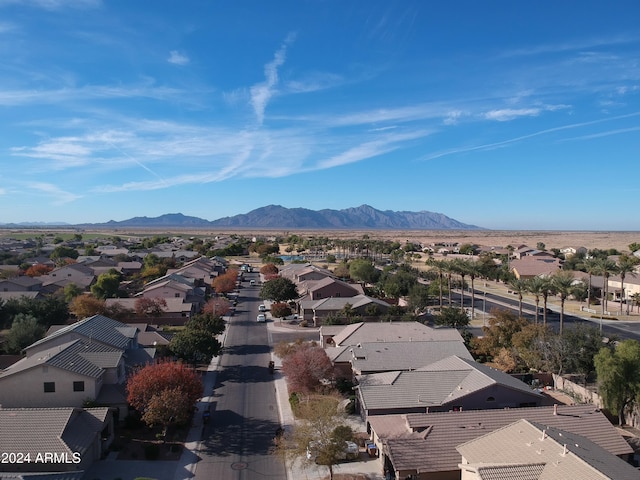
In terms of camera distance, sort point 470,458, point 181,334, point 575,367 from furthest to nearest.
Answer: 1. point 181,334
2. point 575,367
3. point 470,458

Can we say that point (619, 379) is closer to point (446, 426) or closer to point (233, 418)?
point (446, 426)

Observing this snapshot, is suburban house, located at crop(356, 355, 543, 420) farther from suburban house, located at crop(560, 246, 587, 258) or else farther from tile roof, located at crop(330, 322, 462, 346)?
suburban house, located at crop(560, 246, 587, 258)

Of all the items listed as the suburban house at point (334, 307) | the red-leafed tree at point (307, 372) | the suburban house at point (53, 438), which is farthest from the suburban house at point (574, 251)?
the suburban house at point (53, 438)

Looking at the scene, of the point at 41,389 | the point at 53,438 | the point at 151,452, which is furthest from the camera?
the point at 41,389

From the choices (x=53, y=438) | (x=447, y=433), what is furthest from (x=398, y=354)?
(x=53, y=438)

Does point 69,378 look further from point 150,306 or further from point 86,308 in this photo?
point 150,306

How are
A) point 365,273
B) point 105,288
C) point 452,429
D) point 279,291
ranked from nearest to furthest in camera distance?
1. point 452,429
2. point 105,288
3. point 279,291
4. point 365,273

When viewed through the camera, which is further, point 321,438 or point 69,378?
point 69,378

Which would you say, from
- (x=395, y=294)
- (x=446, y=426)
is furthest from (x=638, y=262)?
(x=446, y=426)
